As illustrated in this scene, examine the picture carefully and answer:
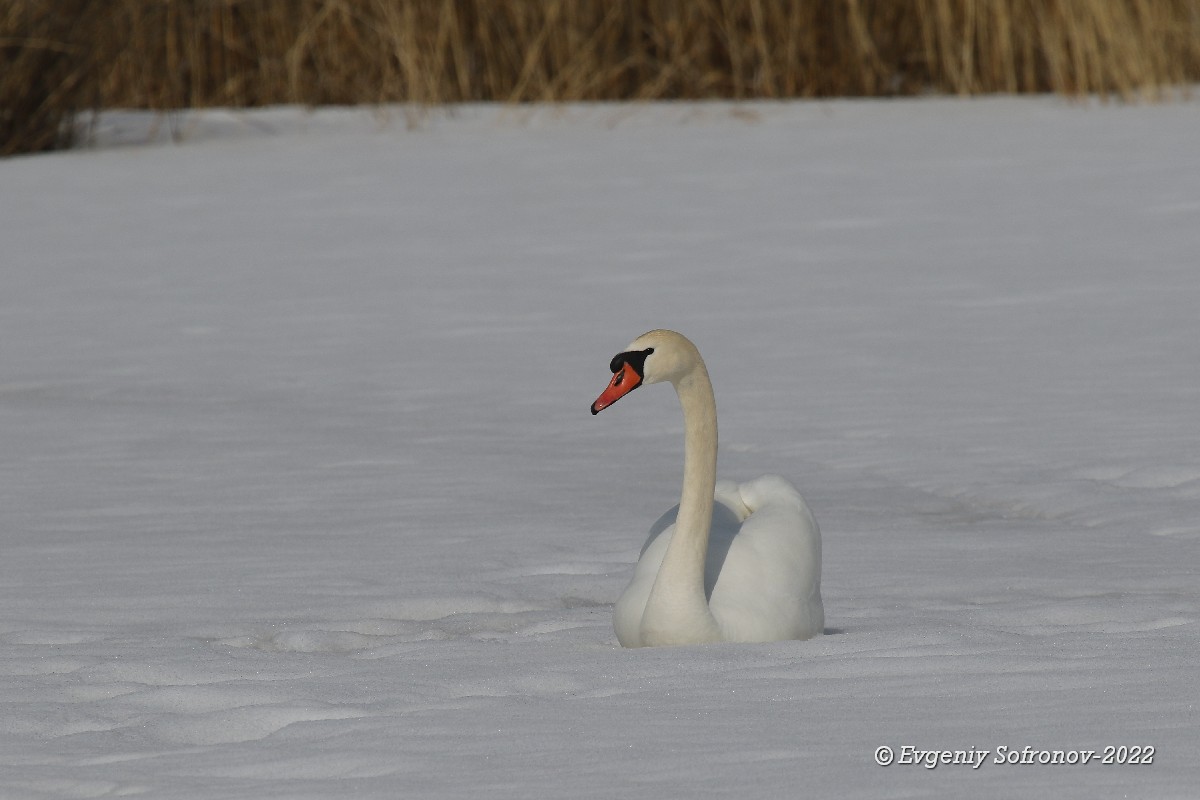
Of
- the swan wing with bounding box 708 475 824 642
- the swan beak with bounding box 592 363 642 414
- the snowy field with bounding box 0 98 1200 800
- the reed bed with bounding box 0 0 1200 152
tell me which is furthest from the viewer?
the reed bed with bounding box 0 0 1200 152

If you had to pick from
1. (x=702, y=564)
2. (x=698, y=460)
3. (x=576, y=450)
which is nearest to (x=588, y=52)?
(x=576, y=450)

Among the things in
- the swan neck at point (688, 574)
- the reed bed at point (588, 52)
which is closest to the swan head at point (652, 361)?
the swan neck at point (688, 574)

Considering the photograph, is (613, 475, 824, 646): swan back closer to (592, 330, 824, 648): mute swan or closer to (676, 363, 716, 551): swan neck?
(592, 330, 824, 648): mute swan

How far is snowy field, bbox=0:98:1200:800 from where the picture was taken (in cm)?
297

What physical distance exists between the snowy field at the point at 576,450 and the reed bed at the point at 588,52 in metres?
0.52

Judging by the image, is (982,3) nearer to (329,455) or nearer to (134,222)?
A: (134,222)

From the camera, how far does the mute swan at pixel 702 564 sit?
11.8 ft

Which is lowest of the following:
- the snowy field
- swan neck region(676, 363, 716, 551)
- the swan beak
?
the snowy field

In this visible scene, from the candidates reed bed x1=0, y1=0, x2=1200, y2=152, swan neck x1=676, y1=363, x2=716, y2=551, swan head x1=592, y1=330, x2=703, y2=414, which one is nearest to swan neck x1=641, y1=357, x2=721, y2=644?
swan neck x1=676, y1=363, x2=716, y2=551

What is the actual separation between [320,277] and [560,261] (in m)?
1.07

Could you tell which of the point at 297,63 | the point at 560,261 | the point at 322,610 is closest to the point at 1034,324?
the point at 560,261

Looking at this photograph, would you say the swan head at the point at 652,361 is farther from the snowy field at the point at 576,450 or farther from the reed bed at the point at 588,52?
the reed bed at the point at 588,52

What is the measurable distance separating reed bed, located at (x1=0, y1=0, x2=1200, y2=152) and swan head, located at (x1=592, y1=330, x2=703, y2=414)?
30.5 ft

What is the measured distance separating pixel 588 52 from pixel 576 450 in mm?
7712
